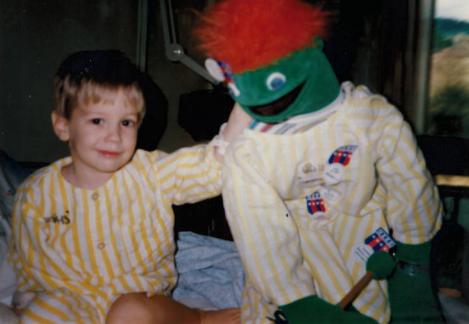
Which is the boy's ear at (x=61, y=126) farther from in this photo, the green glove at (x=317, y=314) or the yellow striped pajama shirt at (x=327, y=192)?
the green glove at (x=317, y=314)

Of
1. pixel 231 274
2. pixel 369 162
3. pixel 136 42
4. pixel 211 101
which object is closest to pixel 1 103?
pixel 136 42

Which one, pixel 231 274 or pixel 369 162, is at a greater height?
pixel 369 162

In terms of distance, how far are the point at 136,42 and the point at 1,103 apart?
0.45m

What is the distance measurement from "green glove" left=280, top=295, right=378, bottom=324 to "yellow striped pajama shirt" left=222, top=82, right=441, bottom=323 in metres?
0.01

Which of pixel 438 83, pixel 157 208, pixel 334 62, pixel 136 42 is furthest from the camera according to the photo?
pixel 136 42

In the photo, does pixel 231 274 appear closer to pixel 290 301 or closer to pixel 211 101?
pixel 290 301

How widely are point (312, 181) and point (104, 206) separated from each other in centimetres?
41

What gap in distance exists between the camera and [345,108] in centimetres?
65

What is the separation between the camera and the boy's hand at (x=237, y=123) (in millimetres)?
708

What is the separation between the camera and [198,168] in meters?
0.74

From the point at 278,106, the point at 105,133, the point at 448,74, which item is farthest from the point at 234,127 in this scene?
the point at 448,74

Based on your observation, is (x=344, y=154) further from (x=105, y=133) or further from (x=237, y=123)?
(x=105, y=133)

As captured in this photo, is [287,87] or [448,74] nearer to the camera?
[287,87]

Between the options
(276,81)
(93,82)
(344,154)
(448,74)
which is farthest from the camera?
(448,74)
